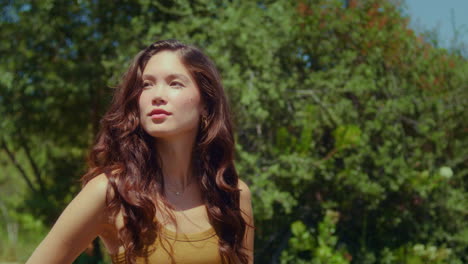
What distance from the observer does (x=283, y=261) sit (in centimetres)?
521

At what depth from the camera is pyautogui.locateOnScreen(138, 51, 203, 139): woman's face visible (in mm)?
1772

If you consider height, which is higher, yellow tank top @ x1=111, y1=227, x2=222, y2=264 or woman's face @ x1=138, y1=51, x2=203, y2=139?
woman's face @ x1=138, y1=51, x2=203, y2=139

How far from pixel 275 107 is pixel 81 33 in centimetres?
228

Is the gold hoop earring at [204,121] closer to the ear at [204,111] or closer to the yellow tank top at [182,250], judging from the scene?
the ear at [204,111]

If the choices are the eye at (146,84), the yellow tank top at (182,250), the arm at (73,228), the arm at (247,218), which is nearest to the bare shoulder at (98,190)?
the arm at (73,228)

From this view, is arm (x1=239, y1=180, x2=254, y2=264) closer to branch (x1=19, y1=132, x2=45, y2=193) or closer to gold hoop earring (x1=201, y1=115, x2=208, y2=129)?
gold hoop earring (x1=201, y1=115, x2=208, y2=129)

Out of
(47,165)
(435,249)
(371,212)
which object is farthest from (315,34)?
(47,165)

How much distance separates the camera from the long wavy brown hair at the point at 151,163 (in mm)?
1729

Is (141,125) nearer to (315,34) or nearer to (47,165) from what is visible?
(315,34)

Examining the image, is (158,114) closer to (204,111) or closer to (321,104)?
(204,111)

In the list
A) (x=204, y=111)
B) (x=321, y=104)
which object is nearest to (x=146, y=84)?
(x=204, y=111)

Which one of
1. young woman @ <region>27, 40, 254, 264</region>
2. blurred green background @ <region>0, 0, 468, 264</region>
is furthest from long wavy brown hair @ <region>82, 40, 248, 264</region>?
blurred green background @ <region>0, 0, 468, 264</region>

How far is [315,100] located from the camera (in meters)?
5.27

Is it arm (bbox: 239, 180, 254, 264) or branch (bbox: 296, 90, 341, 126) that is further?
branch (bbox: 296, 90, 341, 126)
